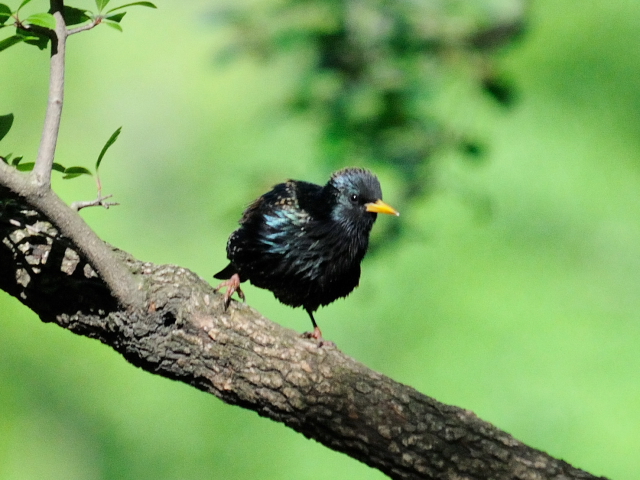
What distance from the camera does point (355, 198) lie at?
309cm

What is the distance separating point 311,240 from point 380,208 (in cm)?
30

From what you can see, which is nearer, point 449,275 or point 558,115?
point 449,275

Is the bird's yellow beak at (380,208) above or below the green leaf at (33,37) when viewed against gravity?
above

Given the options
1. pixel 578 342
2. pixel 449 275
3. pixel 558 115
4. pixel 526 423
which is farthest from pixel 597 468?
pixel 558 115

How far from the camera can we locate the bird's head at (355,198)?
306 centimetres

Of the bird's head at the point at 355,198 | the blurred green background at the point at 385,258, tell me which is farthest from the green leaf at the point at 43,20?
the blurred green background at the point at 385,258

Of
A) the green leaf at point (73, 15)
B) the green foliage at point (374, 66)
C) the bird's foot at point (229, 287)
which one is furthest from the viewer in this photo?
the green foliage at point (374, 66)

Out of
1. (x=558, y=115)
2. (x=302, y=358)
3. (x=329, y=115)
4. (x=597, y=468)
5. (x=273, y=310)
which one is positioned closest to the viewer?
(x=302, y=358)

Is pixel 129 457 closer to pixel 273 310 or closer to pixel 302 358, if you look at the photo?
pixel 273 310

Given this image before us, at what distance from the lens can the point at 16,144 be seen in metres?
5.19

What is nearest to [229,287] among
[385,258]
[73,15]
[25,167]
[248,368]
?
[248,368]

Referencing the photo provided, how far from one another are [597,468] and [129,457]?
2.90 m

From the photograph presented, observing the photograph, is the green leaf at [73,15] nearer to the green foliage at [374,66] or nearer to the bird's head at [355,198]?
the green foliage at [374,66]

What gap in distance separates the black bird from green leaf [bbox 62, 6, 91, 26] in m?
1.31
